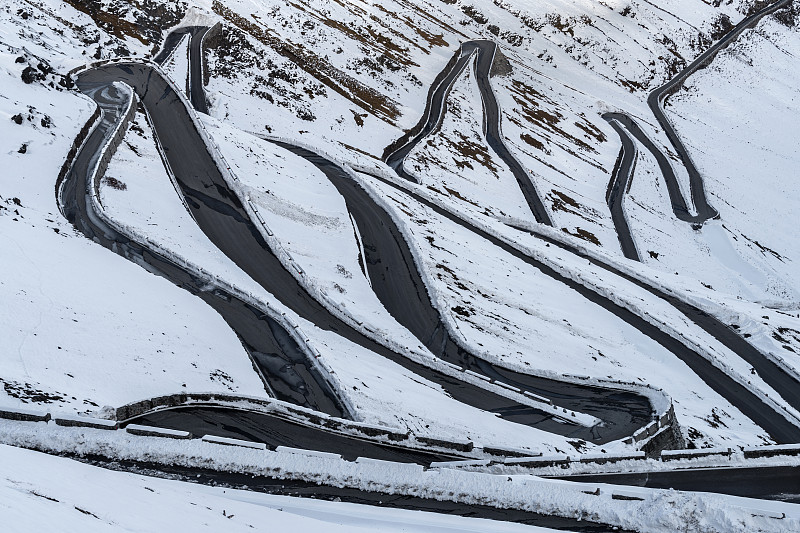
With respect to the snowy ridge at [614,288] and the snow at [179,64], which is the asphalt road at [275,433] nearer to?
the snowy ridge at [614,288]

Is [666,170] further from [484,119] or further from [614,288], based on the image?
[614,288]

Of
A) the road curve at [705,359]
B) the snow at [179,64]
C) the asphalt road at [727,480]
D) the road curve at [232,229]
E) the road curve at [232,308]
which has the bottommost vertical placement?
the road curve at [232,308]

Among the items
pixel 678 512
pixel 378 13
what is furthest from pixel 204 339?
pixel 378 13

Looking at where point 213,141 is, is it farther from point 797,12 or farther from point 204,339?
point 797,12

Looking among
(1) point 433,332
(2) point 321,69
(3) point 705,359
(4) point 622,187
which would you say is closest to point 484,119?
(4) point 622,187

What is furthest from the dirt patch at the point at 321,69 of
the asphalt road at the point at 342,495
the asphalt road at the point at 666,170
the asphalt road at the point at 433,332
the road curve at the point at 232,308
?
the asphalt road at the point at 342,495

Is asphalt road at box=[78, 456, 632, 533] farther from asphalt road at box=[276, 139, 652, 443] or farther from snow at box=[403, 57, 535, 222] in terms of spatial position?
snow at box=[403, 57, 535, 222]

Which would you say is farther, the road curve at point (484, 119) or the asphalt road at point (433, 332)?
the road curve at point (484, 119)

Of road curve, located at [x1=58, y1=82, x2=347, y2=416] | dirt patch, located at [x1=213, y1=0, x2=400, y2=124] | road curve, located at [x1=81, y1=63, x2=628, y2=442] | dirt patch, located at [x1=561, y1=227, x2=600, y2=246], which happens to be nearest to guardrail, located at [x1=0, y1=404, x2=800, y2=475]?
road curve, located at [x1=58, y1=82, x2=347, y2=416]
